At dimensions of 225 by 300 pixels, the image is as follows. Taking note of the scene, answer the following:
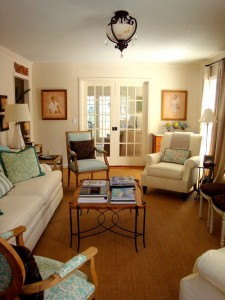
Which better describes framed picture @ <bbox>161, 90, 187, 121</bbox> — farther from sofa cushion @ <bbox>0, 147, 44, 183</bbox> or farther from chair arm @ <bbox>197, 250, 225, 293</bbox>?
chair arm @ <bbox>197, 250, 225, 293</bbox>

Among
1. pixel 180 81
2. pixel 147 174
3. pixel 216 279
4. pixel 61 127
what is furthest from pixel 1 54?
pixel 216 279

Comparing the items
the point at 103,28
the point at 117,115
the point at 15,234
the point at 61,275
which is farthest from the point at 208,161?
the point at 61,275

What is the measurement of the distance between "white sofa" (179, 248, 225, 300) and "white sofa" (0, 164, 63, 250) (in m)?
1.39

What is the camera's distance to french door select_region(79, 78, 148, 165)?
598 cm

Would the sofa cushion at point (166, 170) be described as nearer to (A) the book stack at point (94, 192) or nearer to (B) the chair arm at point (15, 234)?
(A) the book stack at point (94, 192)

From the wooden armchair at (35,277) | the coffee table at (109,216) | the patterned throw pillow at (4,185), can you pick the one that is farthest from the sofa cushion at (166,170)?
the wooden armchair at (35,277)

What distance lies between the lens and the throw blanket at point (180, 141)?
177 inches

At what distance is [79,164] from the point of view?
4.32 m

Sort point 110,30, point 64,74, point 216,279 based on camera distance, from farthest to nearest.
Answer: point 64,74, point 110,30, point 216,279

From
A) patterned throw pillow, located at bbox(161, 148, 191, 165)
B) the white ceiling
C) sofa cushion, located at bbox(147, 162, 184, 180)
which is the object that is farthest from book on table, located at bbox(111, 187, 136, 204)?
the white ceiling

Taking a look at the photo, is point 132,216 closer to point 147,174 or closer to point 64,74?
point 147,174

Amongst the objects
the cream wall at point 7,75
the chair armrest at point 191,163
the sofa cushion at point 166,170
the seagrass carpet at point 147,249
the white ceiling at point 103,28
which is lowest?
the seagrass carpet at point 147,249

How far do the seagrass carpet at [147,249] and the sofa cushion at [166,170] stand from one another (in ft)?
1.47

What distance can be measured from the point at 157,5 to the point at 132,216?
95.9 inches
